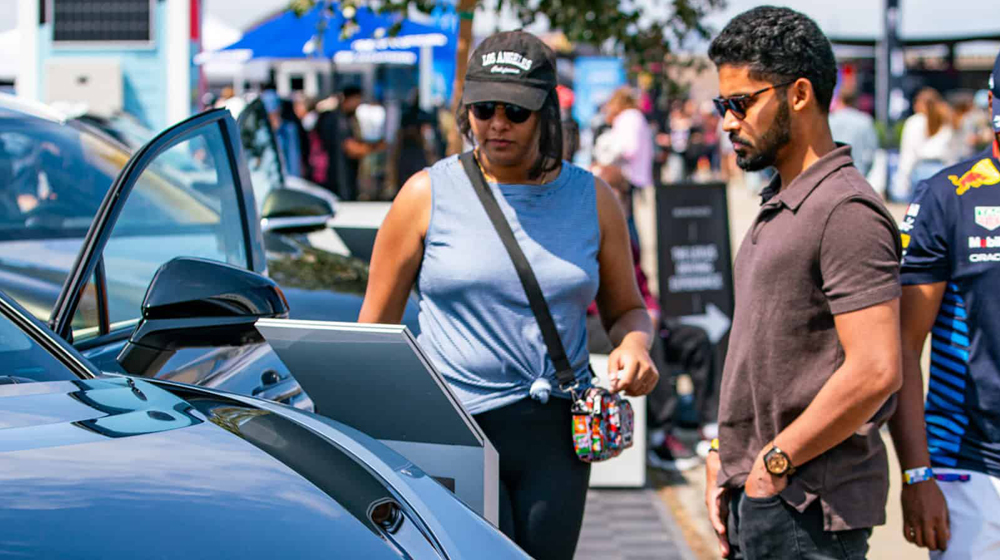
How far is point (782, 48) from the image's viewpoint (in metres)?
2.43

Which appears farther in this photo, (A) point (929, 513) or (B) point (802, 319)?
(A) point (929, 513)

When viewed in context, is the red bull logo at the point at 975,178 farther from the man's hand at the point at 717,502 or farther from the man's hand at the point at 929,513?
the man's hand at the point at 717,502

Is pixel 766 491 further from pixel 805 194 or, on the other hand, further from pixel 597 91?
pixel 597 91

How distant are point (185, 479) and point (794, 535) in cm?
123

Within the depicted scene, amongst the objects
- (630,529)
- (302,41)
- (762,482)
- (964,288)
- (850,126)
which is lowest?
(630,529)

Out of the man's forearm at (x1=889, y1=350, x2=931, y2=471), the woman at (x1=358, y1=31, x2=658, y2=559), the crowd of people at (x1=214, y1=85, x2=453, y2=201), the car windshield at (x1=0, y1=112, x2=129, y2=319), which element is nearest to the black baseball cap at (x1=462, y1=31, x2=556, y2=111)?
the woman at (x1=358, y1=31, x2=658, y2=559)

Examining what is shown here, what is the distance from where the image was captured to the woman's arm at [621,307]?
8.96 ft

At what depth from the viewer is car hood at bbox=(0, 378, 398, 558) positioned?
61.2 inches

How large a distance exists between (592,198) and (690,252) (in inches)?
175

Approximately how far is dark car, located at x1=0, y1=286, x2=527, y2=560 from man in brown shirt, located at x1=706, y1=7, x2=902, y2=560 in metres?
0.71

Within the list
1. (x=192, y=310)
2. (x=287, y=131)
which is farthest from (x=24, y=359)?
(x=287, y=131)

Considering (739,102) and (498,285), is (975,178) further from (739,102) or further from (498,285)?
(498,285)

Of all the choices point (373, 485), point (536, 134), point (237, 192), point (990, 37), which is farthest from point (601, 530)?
point (990, 37)

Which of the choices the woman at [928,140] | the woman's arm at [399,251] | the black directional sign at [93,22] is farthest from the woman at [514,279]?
the woman at [928,140]
